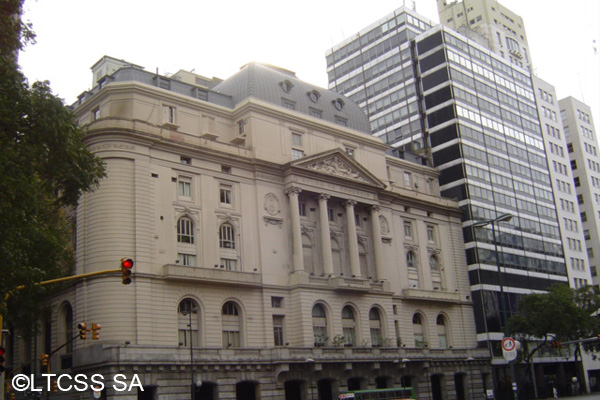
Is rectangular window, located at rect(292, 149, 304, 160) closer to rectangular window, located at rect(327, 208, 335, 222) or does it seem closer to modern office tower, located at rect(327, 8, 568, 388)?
rectangular window, located at rect(327, 208, 335, 222)

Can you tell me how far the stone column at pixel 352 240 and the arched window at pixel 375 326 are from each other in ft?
15.6

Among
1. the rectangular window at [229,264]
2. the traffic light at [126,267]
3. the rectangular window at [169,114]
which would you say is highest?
the rectangular window at [169,114]

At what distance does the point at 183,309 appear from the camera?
54219 mm

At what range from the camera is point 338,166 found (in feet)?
222

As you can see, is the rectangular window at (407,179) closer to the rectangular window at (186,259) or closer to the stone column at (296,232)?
the stone column at (296,232)

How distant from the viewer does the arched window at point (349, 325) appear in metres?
64.1

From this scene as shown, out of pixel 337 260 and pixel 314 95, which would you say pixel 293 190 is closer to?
pixel 337 260

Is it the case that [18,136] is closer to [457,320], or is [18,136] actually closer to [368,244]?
[368,244]

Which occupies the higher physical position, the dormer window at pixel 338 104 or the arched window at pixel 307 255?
the dormer window at pixel 338 104

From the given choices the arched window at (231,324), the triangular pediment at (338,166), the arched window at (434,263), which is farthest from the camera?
the arched window at (434,263)

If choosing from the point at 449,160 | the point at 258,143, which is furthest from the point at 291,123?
the point at 449,160

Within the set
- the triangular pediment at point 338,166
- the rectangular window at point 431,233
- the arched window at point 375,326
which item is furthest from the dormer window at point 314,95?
the arched window at point 375,326

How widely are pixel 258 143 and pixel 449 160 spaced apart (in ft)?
97.6

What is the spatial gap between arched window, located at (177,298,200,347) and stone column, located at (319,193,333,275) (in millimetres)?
13989
